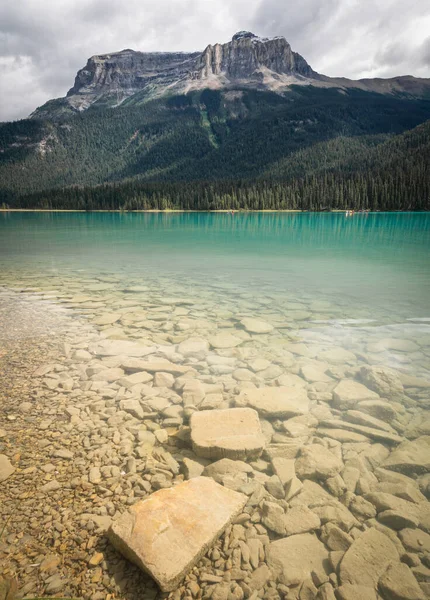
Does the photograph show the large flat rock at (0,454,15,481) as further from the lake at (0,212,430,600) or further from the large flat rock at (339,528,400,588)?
the large flat rock at (339,528,400,588)

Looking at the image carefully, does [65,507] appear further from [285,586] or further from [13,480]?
[285,586]

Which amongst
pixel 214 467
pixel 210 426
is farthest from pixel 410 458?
pixel 210 426

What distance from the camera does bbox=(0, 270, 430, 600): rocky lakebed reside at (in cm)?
318

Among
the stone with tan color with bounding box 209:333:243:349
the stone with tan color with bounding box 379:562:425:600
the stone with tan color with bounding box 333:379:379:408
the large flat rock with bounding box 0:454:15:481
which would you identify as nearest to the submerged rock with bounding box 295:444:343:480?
the stone with tan color with bounding box 379:562:425:600

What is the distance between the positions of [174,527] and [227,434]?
1.70 meters

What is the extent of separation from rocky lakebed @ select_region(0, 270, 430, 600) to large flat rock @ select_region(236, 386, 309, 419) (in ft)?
0.12

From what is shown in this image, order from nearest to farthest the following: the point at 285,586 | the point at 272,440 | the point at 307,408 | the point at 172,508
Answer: the point at 285,586, the point at 172,508, the point at 272,440, the point at 307,408

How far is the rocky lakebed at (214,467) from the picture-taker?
3.18 metres

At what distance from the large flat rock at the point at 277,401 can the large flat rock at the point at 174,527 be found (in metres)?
1.93

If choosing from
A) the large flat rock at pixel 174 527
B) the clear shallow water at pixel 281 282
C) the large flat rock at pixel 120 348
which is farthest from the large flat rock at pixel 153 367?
the large flat rock at pixel 174 527

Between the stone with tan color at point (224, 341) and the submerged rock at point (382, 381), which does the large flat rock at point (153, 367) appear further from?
the submerged rock at point (382, 381)

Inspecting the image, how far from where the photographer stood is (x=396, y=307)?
43.1 ft

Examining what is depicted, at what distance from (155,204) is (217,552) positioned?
165060 millimetres

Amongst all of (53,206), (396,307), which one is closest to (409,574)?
(396,307)
